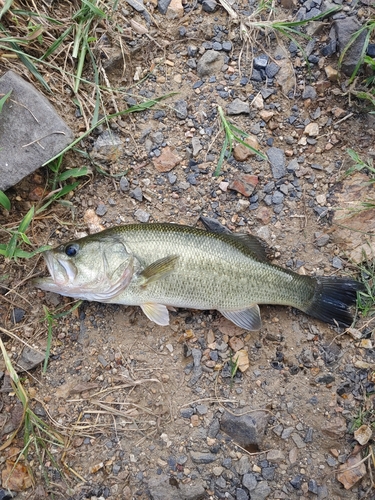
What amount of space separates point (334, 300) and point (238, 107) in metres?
2.26

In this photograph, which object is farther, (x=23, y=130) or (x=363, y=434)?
(x=23, y=130)

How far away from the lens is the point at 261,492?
425 centimetres

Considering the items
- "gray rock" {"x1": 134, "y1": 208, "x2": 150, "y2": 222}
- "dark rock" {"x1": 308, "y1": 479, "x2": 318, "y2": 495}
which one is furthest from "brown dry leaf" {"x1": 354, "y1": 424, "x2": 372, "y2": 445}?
"gray rock" {"x1": 134, "y1": 208, "x2": 150, "y2": 222}

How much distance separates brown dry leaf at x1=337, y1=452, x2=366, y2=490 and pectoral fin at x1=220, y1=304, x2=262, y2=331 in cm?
147

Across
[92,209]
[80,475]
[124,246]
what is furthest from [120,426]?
[92,209]

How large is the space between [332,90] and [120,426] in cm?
410

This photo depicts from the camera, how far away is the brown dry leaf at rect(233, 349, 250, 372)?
4613mm

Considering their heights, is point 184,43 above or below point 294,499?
above

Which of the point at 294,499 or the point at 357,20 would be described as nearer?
the point at 294,499

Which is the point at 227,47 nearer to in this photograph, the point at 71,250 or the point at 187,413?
the point at 71,250

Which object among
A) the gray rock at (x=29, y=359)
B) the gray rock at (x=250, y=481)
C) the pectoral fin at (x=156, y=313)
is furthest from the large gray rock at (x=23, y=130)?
the gray rock at (x=250, y=481)

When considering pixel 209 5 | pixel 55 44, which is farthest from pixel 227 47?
pixel 55 44

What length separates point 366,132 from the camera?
5.03 metres

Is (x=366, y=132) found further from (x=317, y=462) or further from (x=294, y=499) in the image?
(x=294, y=499)
